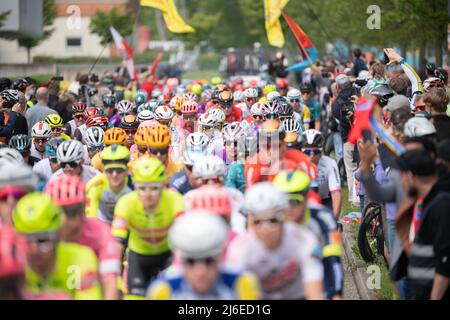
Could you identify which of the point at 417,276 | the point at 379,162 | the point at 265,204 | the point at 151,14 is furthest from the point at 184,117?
the point at 151,14

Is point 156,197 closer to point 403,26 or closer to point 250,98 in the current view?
point 250,98

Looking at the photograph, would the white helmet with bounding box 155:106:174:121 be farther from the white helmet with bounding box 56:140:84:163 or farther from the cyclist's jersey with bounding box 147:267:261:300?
the cyclist's jersey with bounding box 147:267:261:300

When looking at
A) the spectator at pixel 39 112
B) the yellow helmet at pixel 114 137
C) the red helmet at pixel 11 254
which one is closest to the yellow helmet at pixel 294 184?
the red helmet at pixel 11 254

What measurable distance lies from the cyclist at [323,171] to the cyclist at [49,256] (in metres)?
4.58

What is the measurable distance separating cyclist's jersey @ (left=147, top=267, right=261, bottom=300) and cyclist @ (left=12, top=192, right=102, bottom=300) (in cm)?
83

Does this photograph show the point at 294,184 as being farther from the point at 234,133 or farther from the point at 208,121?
the point at 208,121

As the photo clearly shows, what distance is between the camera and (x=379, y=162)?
1220 cm

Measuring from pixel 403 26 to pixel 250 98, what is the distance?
9376 mm

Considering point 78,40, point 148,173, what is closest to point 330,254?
point 148,173

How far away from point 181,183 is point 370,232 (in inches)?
153

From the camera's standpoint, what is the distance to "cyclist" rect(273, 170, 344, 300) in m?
8.45

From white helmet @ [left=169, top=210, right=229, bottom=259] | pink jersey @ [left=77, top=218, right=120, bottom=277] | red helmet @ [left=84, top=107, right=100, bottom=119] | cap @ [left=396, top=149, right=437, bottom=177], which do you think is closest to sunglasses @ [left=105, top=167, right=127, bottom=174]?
pink jersey @ [left=77, top=218, right=120, bottom=277]

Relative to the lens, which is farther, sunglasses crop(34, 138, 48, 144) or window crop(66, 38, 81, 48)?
window crop(66, 38, 81, 48)

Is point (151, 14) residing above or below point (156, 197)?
above
